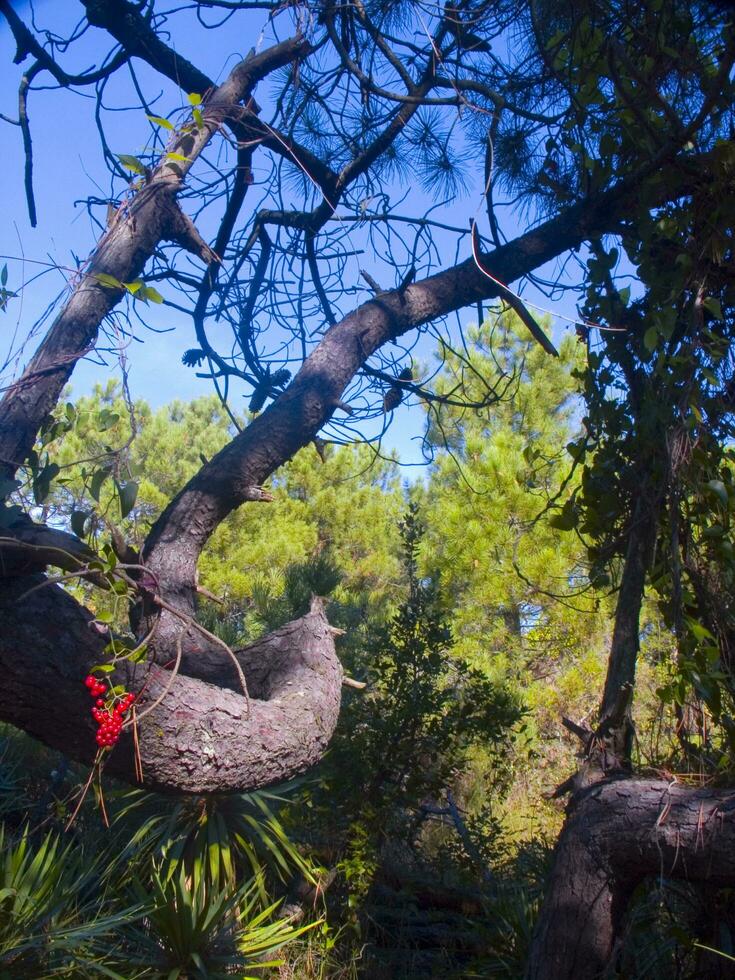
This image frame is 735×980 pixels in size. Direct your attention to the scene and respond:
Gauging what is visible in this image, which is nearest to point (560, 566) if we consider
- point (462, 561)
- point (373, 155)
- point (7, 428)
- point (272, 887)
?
point (462, 561)

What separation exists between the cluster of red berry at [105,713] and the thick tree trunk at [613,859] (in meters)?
1.20

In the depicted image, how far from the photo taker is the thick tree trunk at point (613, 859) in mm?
1761

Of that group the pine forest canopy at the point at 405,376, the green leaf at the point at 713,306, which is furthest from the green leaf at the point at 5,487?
the green leaf at the point at 713,306

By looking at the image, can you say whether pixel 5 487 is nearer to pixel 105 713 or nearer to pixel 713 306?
pixel 105 713

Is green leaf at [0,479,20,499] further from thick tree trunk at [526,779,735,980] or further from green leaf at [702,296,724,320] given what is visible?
green leaf at [702,296,724,320]

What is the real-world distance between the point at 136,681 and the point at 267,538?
6045mm

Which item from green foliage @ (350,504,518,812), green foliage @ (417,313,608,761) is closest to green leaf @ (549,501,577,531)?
green foliage @ (350,504,518,812)

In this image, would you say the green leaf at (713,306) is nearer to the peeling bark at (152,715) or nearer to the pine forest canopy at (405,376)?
the pine forest canopy at (405,376)

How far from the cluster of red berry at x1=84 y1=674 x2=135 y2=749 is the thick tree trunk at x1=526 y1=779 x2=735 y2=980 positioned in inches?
47.2

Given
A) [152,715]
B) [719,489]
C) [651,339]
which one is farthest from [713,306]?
[152,715]

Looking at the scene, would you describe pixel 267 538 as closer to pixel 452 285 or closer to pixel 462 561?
pixel 462 561

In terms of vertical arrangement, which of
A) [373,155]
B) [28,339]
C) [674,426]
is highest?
[373,155]

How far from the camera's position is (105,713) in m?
1.34

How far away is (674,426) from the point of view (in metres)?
2.04
